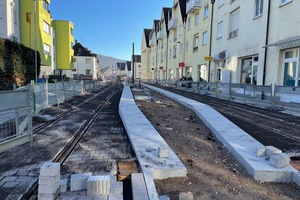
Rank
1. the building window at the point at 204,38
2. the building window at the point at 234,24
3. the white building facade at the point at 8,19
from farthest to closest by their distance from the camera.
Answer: the building window at the point at 204,38
the white building facade at the point at 8,19
the building window at the point at 234,24

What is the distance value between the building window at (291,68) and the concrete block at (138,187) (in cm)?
1223

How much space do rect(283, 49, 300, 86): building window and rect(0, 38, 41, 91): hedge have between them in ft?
54.9

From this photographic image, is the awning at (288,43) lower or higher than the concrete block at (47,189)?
higher

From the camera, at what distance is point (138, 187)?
10.7 ft

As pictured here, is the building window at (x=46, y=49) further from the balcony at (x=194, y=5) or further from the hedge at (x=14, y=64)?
the balcony at (x=194, y=5)

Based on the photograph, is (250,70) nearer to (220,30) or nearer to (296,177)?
(220,30)

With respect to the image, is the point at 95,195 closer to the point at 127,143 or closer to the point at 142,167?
the point at 142,167

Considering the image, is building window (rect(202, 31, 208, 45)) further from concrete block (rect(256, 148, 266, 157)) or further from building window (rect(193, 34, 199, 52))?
concrete block (rect(256, 148, 266, 157))

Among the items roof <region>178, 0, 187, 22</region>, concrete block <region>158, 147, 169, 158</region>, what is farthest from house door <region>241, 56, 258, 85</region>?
roof <region>178, 0, 187, 22</region>

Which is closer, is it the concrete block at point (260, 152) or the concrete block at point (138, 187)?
the concrete block at point (138, 187)

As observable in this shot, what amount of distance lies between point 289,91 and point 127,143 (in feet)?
26.9

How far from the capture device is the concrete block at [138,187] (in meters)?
3.03

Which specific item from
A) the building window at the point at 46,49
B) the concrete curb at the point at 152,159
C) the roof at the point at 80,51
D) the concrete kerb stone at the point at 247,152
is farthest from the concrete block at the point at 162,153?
the roof at the point at 80,51

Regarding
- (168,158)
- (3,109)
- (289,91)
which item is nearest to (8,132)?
(3,109)
